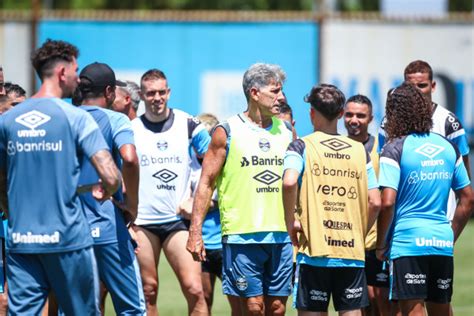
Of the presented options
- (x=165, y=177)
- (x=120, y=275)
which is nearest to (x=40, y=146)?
(x=120, y=275)

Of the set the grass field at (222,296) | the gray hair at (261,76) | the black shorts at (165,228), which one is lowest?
the grass field at (222,296)

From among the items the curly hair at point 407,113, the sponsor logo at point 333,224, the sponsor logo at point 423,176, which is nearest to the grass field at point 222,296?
the sponsor logo at point 423,176

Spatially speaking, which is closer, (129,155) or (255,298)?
(129,155)

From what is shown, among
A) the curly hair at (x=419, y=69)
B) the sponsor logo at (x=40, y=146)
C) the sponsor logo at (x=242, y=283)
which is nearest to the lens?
the sponsor logo at (x=40, y=146)

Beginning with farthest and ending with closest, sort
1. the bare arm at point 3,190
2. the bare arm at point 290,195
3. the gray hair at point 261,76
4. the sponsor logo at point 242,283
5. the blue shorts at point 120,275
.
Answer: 1. the gray hair at point 261,76
2. the sponsor logo at point 242,283
3. the blue shorts at point 120,275
4. the bare arm at point 290,195
5. the bare arm at point 3,190

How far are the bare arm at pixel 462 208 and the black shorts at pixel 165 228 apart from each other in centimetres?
270

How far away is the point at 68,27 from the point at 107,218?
1343 cm

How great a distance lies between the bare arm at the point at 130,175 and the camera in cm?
810

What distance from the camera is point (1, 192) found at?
7508mm

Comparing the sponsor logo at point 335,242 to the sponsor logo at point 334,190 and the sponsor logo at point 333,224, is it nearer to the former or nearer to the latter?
the sponsor logo at point 333,224

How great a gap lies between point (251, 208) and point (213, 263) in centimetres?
194

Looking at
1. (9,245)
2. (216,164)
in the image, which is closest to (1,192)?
(9,245)

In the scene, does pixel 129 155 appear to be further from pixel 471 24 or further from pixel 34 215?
pixel 471 24

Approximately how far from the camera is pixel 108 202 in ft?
26.9
